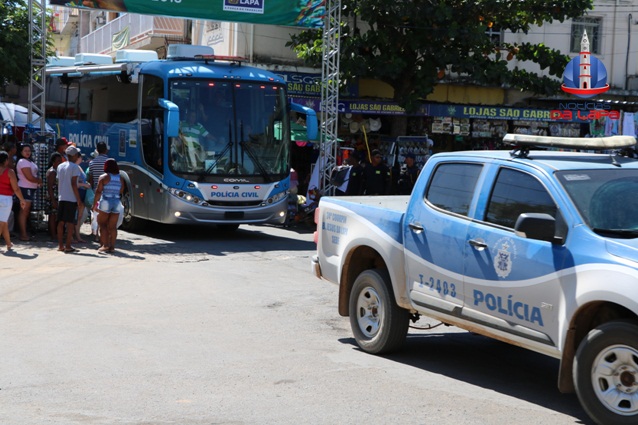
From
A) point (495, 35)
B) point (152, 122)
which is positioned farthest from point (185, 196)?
point (495, 35)

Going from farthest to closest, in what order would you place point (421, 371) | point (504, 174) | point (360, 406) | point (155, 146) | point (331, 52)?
point (331, 52)
point (155, 146)
point (421, 371)
point (504, 174)
point (360, 406)

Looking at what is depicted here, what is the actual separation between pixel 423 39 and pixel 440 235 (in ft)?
61.7

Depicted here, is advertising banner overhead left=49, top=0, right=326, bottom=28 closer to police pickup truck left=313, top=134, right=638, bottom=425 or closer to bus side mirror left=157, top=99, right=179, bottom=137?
bus side mirror left=157, top=99, right=179, bottom=137

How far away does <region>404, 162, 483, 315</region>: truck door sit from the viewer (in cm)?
754

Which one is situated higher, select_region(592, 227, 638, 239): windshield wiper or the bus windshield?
the bus windshield

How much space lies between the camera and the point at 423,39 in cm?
2577

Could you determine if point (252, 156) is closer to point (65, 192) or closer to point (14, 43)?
point (65, 192)

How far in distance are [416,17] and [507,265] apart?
19.0 metres

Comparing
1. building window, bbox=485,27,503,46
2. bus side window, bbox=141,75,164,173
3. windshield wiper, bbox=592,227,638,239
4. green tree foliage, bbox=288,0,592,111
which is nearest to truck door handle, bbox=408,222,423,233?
windshield wiper, bbox=592,227,638,239

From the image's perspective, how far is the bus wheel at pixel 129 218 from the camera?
65.9 feet

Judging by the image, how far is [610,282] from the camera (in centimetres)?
604

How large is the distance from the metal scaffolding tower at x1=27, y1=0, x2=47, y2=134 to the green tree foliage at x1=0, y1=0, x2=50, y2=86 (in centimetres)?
12

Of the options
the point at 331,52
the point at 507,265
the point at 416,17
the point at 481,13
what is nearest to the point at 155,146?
the point at 331,52

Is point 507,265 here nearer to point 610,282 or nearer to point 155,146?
point 610,282
